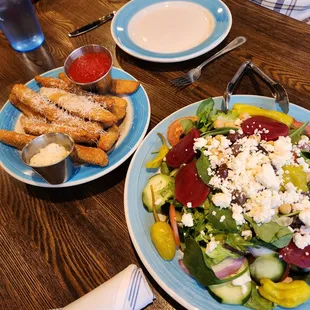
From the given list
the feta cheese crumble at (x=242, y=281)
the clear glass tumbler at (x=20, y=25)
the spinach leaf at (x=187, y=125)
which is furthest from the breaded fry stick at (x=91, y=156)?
the clear glass tumbler at (x=20, y=25)

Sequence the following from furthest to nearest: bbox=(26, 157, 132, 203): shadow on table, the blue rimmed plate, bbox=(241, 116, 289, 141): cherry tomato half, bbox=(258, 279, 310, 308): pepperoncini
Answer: the blue rimmed plate
bbox=(26, 157, 132, 203): shadow on table
bbox=(241, 116, 289, 141): cherry tomato half
bbox=(258, 279, 310, 308): pepperoncini

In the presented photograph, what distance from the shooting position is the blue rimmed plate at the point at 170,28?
1905 millimetres

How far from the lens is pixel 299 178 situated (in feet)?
3.53

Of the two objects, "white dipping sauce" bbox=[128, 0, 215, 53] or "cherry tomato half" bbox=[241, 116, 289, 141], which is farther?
"white dipping sauce" bbox=[128, 0, 215, 53]

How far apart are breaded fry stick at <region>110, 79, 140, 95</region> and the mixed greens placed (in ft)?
1.90

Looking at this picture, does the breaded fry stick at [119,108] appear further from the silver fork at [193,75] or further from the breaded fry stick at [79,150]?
the silver fork at [193,75]

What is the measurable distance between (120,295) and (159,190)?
40 cm

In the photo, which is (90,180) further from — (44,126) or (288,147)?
(288,147)

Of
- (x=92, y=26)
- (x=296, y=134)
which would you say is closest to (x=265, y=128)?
(x=296, y=134)

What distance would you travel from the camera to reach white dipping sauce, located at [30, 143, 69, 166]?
1354mm

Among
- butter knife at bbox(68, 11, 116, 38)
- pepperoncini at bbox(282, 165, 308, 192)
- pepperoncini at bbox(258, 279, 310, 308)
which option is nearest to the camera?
pepperoncini at bbox(258, 279, 310, 308)

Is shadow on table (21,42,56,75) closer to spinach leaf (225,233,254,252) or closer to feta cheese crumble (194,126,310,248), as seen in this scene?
feta cheese crumble (194,126,310,248)

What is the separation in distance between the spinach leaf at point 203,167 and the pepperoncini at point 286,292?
371 millimetres

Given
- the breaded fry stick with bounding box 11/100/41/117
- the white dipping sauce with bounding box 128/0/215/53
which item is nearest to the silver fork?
the white dipping sauce with bounding box 128/0/215/53
